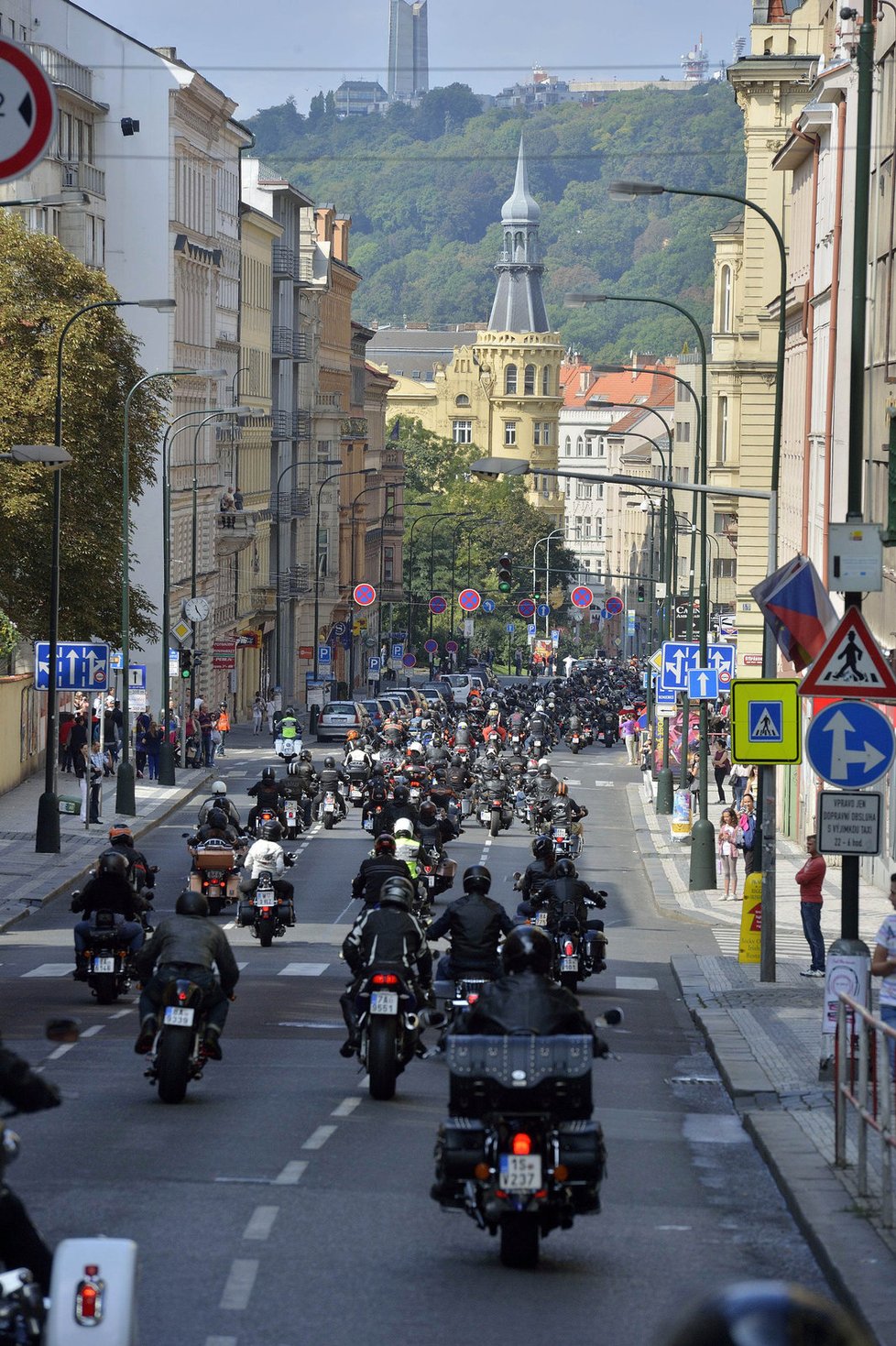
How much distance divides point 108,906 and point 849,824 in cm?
837

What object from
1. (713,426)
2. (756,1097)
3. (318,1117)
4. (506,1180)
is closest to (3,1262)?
(506,1180)

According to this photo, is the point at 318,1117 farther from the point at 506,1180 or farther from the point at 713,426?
the point at 713,426

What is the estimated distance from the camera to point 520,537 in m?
154

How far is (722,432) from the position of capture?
258 feet

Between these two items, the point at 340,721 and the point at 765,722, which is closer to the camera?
the point at 765,722

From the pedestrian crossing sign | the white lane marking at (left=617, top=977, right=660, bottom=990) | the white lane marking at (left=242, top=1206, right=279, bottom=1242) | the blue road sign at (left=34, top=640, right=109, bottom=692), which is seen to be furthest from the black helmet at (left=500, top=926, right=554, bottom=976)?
the blue road sign at (left=34, top=640, right=109, bottom=692)

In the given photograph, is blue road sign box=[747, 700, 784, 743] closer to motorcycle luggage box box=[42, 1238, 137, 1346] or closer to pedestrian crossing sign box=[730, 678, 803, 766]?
pedestrian crossing sign box=[730, 678, 803, 766]

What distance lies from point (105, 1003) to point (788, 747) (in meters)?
6.36

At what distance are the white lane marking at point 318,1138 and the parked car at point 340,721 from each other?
61.7 metres

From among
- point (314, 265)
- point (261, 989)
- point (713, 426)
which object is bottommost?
point (261, 989)

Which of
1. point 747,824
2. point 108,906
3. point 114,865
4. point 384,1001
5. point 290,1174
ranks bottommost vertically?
point 747,824

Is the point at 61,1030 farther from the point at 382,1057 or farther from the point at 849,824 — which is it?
the point at 849,824

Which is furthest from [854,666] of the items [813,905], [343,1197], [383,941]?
[813,905]

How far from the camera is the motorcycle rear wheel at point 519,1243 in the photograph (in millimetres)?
10805
